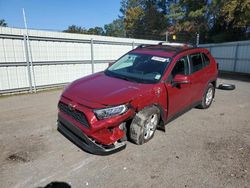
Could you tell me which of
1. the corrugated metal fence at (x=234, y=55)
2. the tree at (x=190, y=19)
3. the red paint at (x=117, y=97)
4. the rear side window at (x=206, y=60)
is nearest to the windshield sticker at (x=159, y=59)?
the red paint at (x=117, y=97)

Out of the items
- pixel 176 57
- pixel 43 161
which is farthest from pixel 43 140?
pixel 176 57

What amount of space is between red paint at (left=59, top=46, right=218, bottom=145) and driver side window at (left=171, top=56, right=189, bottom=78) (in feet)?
0.39

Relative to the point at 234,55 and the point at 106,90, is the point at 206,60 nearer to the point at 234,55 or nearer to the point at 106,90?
the point at 106,90

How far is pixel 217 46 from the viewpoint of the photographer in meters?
16.1

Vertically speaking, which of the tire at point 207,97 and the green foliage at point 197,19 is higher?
the green foliage at point 197,19

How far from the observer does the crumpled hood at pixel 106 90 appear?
3154 mm

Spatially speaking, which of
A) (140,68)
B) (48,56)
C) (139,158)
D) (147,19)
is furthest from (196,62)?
(147,19)

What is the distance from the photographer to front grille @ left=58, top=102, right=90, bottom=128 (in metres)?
→ 3.03

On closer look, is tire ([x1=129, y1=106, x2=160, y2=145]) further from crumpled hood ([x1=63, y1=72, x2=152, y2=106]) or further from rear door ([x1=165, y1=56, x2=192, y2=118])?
rear door ([x1=165, y1=56, x2=192, y2=118])

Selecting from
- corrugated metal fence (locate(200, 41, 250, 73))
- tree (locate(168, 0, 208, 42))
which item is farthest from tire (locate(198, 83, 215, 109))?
tree (locate(168, 0, 208, 42))

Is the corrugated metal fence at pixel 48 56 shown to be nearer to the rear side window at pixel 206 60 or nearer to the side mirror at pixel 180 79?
the rear side window at pixel 206 60

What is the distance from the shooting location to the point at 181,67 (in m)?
4.40

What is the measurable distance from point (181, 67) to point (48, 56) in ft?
20.5

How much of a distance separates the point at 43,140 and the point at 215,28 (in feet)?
82.9
